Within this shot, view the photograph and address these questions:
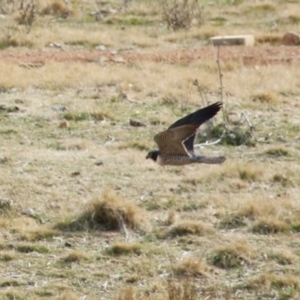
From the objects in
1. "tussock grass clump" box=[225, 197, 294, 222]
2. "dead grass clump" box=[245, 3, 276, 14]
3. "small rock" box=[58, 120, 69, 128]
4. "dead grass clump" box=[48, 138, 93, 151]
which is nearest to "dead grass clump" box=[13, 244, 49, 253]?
"tussock grass clump" box=[225, 197, 294, 222]

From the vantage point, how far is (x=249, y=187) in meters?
8.05

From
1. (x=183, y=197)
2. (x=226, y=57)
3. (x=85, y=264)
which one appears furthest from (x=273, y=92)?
(x=85, y=264)

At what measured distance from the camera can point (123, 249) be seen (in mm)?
6605

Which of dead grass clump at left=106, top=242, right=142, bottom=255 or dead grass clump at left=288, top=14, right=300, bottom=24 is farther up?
dead grass clump at left=106, top=242, right=142, bottom=255

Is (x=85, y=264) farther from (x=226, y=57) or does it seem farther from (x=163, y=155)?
(x=226, y=57)

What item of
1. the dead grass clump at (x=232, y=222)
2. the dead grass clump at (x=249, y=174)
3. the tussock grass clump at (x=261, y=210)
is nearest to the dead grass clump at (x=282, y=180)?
the dead grass clump at (x=249, y=174)

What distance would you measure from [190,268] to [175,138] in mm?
762

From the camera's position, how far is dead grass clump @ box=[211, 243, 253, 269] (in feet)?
21.1

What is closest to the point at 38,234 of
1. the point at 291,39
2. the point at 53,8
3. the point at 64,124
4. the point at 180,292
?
the point at 180,292

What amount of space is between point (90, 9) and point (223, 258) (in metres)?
13.0

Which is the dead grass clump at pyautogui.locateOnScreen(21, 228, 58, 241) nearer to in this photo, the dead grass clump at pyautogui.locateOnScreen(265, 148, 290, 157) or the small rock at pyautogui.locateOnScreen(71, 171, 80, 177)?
the small rock at pyautogui.locateOnScreen(71, 171, 80, 177)

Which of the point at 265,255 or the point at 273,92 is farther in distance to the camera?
the point at 273,92

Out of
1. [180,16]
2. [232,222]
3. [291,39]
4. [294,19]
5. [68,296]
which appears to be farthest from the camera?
[294,19]

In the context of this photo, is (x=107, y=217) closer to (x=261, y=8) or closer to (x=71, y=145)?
(x=71, y=145)
